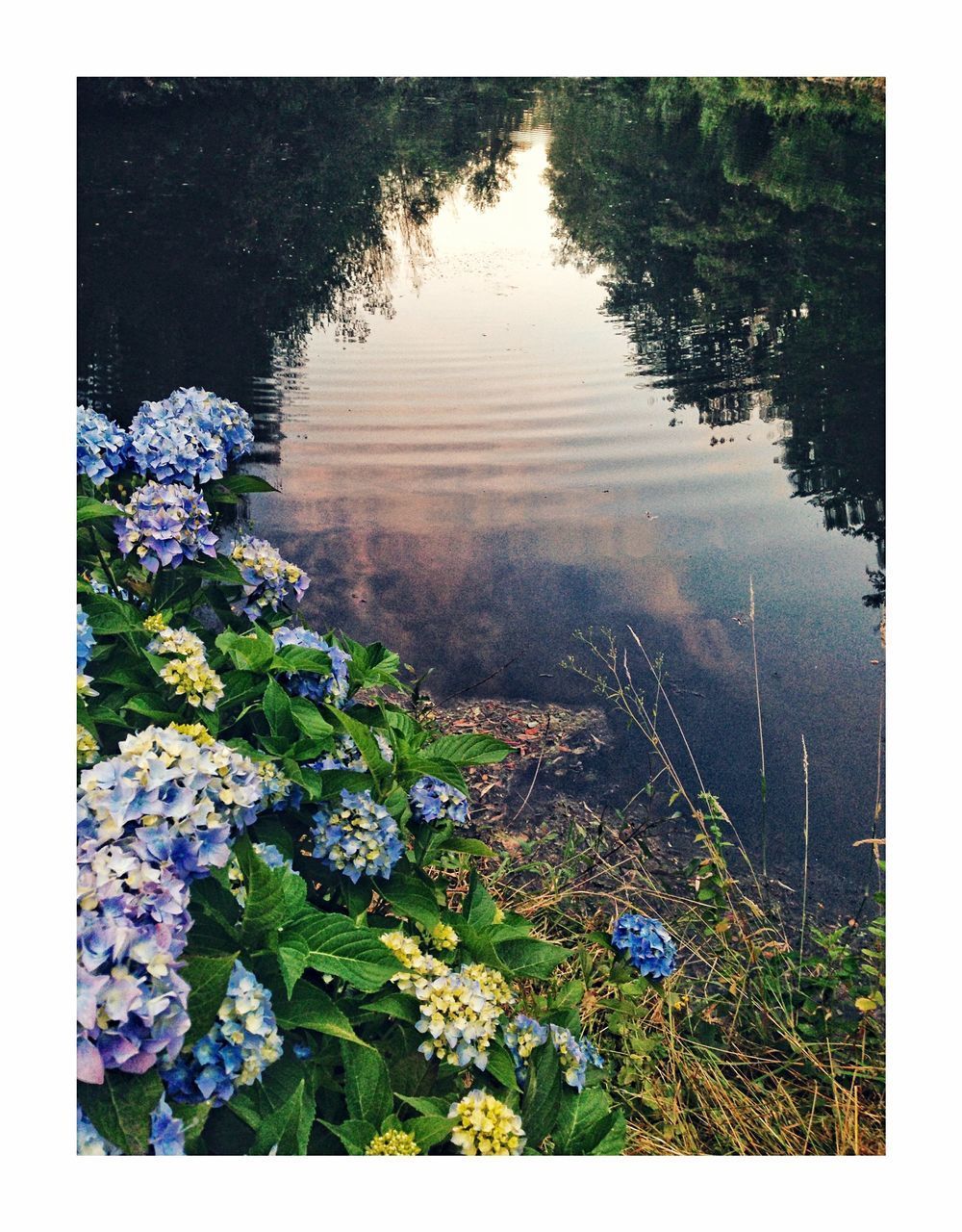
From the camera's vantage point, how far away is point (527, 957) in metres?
1.20

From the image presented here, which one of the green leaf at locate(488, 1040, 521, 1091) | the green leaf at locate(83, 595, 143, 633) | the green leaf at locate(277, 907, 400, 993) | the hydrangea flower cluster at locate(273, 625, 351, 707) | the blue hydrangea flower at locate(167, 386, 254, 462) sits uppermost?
the blue hydrangea flower at locate(167, 386, 254, 462)

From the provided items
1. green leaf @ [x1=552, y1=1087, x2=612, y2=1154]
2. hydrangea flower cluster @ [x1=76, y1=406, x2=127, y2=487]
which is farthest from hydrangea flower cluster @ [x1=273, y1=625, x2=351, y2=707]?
green leaf @ [x1=552, y1=1087, x2=612, y2=1154]

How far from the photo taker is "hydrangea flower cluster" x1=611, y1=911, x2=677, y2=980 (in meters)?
1.44

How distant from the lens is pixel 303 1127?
94 cm

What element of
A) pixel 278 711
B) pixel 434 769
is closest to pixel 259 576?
pixel 278 711

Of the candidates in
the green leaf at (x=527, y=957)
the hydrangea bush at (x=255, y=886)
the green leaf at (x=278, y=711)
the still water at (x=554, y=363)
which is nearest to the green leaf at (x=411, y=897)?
the hydrangea bush at (x=255, y=886)

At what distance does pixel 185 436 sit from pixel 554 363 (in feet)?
5.41

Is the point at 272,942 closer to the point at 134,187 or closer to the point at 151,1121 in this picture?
the point at 151,1121

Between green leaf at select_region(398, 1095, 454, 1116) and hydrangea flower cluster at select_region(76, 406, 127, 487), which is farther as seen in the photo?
hydrangea flower cluster at select_region(76, 406, 127, 487)

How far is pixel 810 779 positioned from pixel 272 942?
1435 millimetres

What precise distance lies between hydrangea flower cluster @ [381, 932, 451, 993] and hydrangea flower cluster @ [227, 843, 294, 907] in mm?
151

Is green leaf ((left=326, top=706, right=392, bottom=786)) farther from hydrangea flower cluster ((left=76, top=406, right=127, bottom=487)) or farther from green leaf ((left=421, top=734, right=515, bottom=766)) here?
hydrangea flower cluster ((left=76, top=406, right=127, bottom=487))
